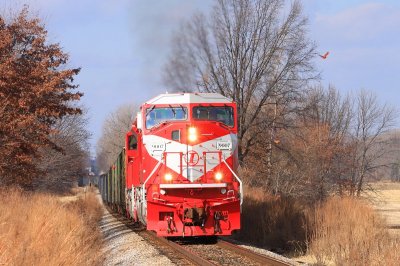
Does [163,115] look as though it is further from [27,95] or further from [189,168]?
[27,95]

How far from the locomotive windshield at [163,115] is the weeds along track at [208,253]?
3.15 meters

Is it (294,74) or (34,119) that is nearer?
(34,119)

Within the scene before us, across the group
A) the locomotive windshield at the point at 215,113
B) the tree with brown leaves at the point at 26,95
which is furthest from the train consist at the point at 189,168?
the tree with brown leaves at the point at 26,95

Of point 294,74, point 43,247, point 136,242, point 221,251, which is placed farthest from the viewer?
point 294,74

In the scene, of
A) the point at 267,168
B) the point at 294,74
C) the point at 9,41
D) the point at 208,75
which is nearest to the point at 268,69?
the point at 294,74

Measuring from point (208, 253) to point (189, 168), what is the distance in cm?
204

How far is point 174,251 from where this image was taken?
12.8 m

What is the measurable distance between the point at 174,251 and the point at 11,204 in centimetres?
496

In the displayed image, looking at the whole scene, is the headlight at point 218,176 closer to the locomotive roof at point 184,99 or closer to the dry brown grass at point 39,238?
the locomotive roof at point 184,99

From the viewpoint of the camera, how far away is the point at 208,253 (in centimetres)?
1239

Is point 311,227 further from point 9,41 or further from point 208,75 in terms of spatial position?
point 208,75

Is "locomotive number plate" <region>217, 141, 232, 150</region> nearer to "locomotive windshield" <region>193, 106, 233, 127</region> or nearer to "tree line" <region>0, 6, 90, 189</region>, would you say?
"locomotive windshield" <region>193, 106, 233, 127</region>

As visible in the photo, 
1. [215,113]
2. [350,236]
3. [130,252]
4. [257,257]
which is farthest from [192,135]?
[350,236]

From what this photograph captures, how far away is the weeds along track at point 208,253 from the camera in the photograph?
10848 millimetres
